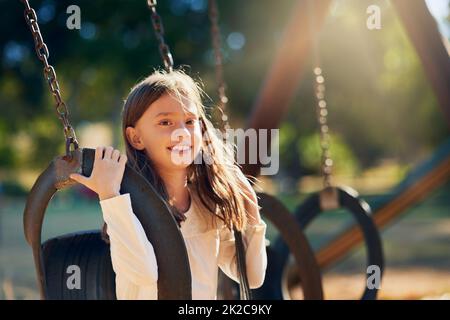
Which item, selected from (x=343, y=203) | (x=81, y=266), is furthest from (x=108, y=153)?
(x=343, y=203)

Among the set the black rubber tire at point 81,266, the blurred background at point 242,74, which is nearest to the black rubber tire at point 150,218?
the black rubber tire at point 81,266

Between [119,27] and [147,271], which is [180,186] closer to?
[147,271]

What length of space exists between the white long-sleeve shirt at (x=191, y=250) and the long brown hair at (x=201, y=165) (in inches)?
1.6

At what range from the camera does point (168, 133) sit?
1.70 meters

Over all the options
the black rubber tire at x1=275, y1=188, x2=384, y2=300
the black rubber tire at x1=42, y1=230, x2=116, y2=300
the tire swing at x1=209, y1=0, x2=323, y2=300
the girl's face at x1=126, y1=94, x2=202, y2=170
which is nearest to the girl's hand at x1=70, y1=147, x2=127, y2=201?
the girl's face at x1=126, y1=94, x2=202, y2=170

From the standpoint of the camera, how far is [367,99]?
15023 millimetres

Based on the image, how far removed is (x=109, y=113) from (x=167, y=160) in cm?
1678

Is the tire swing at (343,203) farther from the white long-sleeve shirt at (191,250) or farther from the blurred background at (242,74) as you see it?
the blurred background at (242,74)

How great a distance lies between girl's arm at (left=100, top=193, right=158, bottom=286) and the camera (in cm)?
148

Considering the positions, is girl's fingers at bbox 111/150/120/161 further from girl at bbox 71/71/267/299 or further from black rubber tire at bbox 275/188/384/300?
black rubber tire at bbox 275/188/384/300

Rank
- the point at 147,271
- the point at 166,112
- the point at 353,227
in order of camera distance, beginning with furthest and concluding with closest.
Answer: the point at 353,227 < the point at 166,112 < the point at 147,271

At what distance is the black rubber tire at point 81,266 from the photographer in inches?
78.4

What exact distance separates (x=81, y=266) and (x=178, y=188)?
1.48 feet
